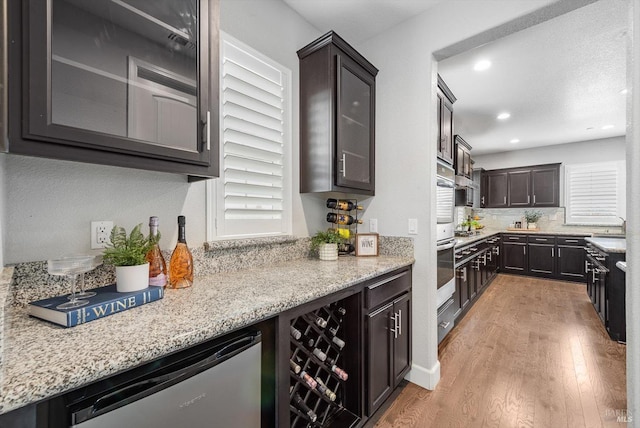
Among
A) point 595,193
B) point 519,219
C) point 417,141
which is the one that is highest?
point 417,141

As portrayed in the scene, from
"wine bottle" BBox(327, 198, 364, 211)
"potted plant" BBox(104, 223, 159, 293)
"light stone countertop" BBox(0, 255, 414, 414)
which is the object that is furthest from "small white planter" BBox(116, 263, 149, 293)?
"wine bottle" BBox(327, 198, 364, 211)

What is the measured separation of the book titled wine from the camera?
2.73 ft

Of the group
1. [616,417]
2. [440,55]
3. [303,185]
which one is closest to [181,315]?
[303,185]

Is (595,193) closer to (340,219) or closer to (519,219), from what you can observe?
(519,219)

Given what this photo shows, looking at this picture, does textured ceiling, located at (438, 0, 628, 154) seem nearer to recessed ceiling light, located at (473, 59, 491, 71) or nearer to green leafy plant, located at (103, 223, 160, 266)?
recessed ceiling light, located at (473, 59, 491, 71)

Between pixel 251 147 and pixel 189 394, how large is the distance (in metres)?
1.35

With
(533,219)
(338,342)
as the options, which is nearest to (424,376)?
(338,342)

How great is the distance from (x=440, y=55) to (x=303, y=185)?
1429 millimetres

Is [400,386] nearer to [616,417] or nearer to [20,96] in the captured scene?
[616,417]

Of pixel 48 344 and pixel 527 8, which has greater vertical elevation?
pixel 527 8

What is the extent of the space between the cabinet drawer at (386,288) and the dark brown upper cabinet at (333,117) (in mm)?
697

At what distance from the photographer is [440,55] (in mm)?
2061

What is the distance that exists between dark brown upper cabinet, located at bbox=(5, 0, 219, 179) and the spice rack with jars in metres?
1.18

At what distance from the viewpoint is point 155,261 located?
1.20m
